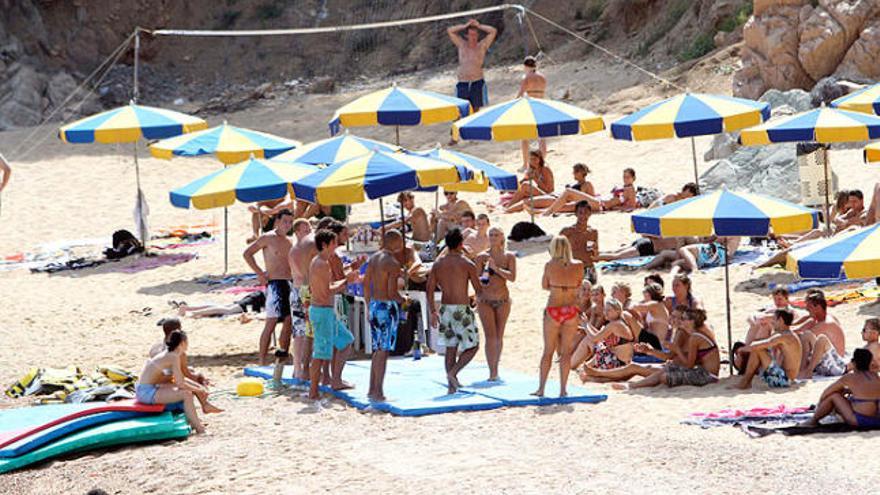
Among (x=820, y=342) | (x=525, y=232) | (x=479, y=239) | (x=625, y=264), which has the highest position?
(x=525, y=232)

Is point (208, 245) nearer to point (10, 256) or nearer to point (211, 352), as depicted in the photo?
point (10, 256)

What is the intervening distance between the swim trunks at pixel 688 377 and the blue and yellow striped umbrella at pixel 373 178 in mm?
2522

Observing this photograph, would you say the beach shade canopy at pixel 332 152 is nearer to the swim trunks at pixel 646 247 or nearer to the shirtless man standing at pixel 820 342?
the swim trunks at pixel 646 247

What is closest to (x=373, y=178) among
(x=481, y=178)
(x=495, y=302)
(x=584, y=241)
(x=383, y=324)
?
(x=495, y=302)

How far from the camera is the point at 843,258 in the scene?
9086 mm

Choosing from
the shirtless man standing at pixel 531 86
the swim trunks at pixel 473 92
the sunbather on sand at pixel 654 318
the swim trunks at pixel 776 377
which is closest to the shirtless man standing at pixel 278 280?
the sunbather on sand at pixel 654 318

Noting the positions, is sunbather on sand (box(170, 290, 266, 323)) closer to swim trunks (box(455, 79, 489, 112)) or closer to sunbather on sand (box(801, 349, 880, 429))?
sunbather on sand (box(801, 349, 880, 429))

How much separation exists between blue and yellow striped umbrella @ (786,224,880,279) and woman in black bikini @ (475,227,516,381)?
2377 millimetres

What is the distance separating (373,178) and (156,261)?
23.8ft

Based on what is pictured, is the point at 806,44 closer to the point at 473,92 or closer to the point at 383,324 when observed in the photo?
the point at 473,92

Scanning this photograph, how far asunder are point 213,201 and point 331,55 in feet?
57.2

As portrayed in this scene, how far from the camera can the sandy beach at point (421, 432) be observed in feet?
28.1

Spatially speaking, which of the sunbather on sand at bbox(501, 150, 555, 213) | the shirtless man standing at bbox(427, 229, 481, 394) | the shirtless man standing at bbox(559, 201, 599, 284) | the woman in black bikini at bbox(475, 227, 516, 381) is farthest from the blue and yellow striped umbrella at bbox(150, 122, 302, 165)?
the shirtless man standing at bbox(427, 229, 481, 394)

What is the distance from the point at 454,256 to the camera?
10828 millimetres
